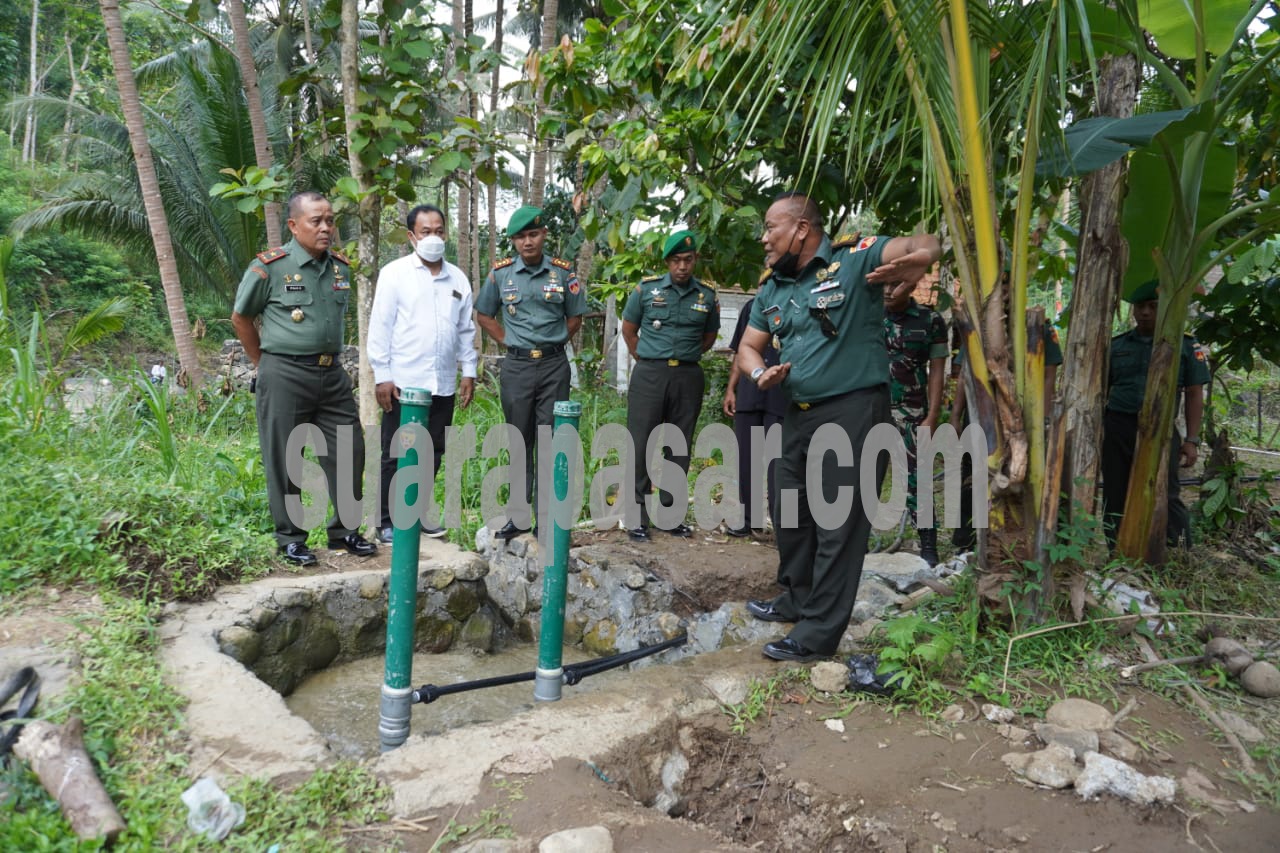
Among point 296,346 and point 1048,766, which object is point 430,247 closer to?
point 296,346

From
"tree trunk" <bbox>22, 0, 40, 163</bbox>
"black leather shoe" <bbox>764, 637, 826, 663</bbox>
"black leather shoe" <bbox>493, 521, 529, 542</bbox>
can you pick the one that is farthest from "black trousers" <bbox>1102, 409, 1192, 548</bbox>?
"tree trunk" <bbox>22, 0, 40, 163</bbox>

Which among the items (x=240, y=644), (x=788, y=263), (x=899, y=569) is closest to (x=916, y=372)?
(x=899, y=569)

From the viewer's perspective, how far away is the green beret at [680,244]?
15.0ft

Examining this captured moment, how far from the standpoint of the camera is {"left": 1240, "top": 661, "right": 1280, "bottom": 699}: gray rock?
2.78 m

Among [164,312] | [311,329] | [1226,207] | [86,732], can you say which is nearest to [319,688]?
[86,732]

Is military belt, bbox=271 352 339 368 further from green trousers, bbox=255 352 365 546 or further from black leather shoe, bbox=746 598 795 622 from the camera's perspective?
black leather shoe, bbox=746 598 795 622

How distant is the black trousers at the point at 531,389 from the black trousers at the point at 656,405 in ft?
1.41

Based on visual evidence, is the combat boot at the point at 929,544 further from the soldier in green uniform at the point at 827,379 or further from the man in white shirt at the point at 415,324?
the man in white shirt at the point at 415,324

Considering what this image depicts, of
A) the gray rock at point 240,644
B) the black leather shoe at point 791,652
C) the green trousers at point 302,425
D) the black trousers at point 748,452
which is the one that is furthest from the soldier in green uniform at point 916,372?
the gray rock at point 240,644

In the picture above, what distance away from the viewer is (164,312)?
61.9 ft

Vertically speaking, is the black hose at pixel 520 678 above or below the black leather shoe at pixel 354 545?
below

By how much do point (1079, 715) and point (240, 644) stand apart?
10.0ft

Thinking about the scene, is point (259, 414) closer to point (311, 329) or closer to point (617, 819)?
point (311, 329)

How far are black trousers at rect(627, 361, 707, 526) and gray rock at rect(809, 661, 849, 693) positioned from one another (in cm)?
182
